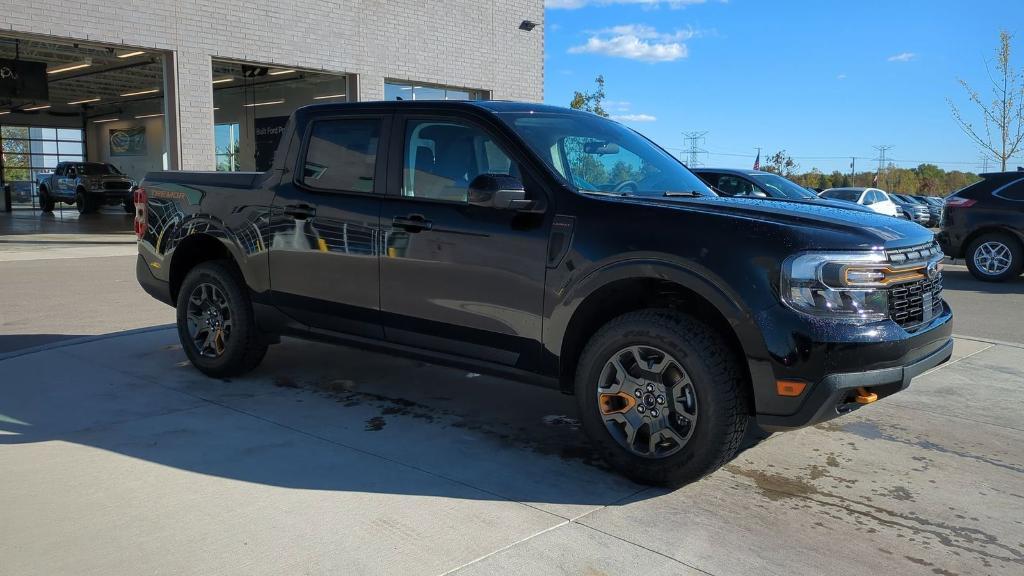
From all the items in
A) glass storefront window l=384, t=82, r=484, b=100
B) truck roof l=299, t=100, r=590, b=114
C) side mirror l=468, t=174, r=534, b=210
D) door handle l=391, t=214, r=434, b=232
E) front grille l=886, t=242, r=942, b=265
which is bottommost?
front grille l=886, t=242, r=942, b=265

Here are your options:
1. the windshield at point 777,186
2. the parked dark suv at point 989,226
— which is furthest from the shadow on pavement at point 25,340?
the parked dark suv at point 989,226

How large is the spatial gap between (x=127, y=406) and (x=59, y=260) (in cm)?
1148

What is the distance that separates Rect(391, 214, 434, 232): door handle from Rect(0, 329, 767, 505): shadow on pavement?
3.82ft

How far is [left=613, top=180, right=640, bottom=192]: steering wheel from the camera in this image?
4.59m

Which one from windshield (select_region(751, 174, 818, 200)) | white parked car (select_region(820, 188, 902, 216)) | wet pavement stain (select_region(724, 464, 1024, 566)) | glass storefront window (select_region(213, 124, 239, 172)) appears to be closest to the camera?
wet pavement stain (select_region(724, 464, 1024, 566))

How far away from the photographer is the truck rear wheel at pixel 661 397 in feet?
12.3

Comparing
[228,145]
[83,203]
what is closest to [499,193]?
[228,145]

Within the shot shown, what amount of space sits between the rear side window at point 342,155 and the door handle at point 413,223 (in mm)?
362

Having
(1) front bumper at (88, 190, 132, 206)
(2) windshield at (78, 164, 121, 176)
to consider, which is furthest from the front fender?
(2) windshield at (78, 164, 121, 176)

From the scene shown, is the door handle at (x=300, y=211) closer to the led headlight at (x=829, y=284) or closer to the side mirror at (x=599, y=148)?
the side mirror at (x=599, y=148)

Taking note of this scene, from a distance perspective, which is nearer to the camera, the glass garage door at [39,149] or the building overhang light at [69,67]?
the building overhang light at [69,67]

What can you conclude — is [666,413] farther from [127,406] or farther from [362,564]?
[127,406]

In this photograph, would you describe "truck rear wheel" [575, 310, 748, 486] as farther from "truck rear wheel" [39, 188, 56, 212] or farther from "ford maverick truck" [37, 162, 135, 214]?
"truck rear wheel" [39, 188, 56, 212]

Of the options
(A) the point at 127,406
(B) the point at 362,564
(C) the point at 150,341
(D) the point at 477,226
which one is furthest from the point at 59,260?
(B) the point at 362,564
